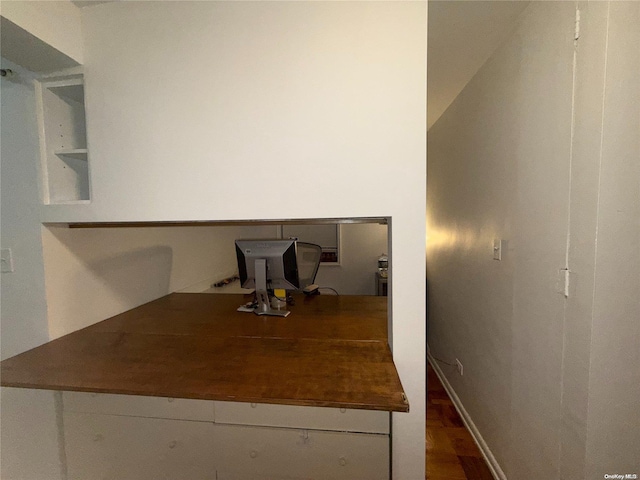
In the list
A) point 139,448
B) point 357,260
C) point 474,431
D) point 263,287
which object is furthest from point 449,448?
point 357,260

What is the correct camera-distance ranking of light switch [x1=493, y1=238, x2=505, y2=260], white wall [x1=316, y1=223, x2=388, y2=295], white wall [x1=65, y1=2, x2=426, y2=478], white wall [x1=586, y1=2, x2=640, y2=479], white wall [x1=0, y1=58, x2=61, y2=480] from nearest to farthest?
white wall [x1=586, y1=2, x2=640, y2=479] → white wall [x1=65, y1=2, x2=426, y2=478] → white wall [x1=0, y1=58, x2=61, y2=480] → light switch [x1=493, y1=238, x2=505, y2=260] → white wall [x1=316, y1=223, x2=388, y2=295]

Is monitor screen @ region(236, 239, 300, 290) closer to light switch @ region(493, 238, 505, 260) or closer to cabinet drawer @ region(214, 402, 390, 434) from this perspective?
cabinet drawer @ region(214, 402, 390, 434)

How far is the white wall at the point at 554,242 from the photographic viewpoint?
3.13 feet

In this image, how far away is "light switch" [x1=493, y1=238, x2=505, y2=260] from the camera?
5.41 ft

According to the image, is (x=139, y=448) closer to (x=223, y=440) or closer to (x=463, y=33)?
(x=223, y=440)

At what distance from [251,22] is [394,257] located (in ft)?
4.02

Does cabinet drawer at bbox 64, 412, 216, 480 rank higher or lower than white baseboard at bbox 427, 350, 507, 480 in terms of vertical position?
higher

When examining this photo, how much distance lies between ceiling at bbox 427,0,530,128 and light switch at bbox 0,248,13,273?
251 centimetres

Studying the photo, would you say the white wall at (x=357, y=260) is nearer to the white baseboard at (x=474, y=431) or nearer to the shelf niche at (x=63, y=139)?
the white baseboard at (x=474, y=431)

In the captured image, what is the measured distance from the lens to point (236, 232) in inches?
142

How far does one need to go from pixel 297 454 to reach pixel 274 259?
105 cm

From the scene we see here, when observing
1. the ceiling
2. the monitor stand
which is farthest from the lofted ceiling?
the monitor stand

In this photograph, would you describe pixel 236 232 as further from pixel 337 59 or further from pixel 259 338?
pixel 337 59

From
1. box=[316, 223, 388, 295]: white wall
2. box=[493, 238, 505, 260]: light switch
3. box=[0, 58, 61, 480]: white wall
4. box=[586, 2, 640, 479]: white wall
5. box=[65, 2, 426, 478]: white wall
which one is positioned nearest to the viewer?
box=[586, 2, 640, 479]: white wall
